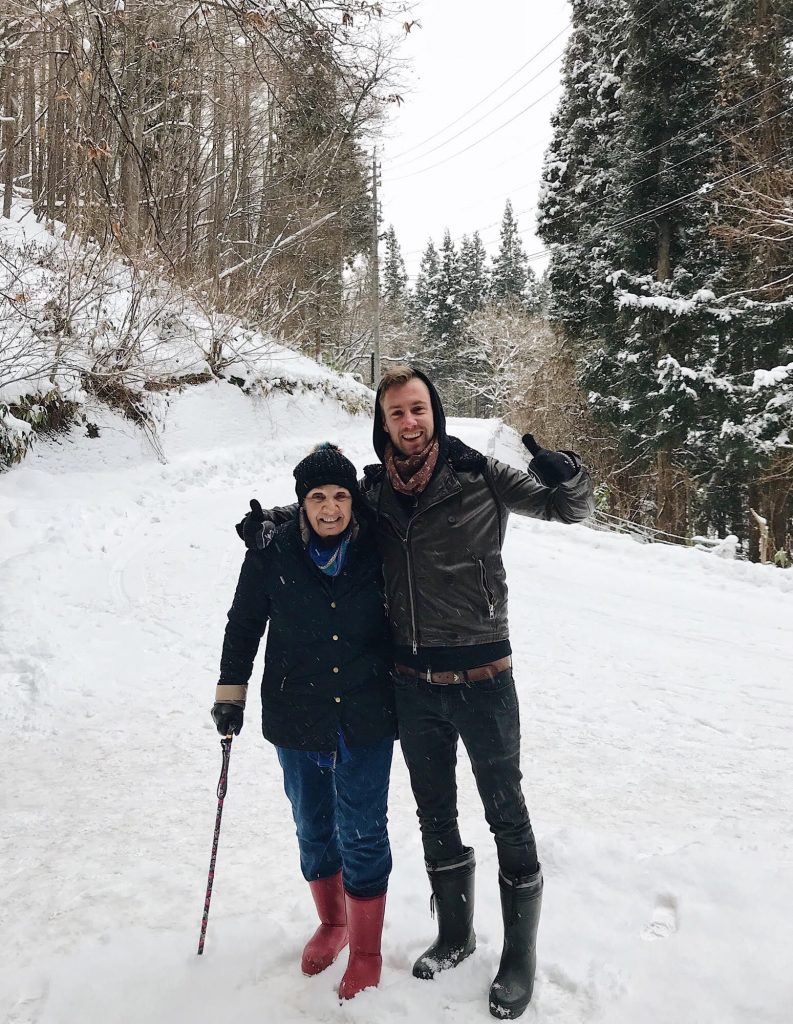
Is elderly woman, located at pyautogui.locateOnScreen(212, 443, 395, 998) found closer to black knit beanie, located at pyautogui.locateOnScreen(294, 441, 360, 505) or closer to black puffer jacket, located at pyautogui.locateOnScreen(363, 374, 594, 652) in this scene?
black knit beanie, located at pyautogui.locateOnScreen(294, 441, 360, 505)

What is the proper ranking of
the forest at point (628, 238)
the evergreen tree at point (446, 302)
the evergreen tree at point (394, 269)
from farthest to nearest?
the evergreen tree at point (394, 269) → the evergreen tree at point (446, 302) → the forest at point (628, 238)

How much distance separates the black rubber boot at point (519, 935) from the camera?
2213 mm

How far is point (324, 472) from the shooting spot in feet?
7.55

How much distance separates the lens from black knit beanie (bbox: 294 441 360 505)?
7.55ft

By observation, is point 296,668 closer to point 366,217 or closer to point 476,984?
point 476,984

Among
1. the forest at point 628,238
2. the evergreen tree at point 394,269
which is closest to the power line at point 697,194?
the forest at point 628,238

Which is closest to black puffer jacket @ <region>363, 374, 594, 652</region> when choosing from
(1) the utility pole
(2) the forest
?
(2) the forest

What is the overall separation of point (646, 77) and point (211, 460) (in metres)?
13.2

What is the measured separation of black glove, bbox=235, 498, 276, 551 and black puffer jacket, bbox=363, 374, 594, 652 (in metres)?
0.40

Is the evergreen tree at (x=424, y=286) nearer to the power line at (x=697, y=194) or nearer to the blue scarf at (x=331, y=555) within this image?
the power line at (x=697, y=194)

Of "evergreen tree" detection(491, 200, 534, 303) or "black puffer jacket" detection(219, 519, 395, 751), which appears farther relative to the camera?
"evergreen tree" detection(491, 200, 534, 303)

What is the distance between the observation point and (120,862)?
301 centimetres

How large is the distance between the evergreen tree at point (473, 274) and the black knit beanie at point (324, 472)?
5280cm

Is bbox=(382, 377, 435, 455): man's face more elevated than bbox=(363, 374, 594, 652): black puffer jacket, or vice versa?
bbox=(382, 377, 435, 455): man's face
